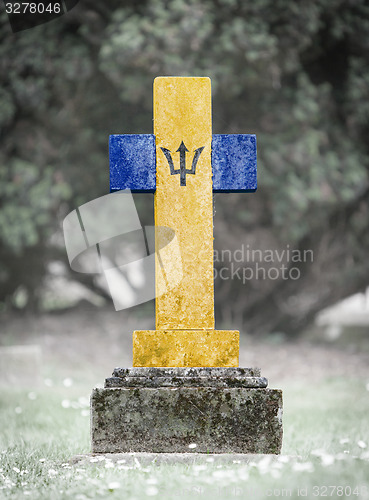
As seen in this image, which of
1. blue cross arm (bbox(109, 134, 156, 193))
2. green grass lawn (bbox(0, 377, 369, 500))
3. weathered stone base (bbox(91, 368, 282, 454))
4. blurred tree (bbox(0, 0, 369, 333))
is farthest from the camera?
blurred tree (bbox(0, 0, 369, 333))

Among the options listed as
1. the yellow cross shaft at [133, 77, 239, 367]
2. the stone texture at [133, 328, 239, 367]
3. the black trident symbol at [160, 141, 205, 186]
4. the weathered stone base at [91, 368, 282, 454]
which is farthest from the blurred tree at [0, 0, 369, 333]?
the weathered stone base at [91, 368, 282, 454]

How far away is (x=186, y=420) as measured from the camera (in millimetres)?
3309

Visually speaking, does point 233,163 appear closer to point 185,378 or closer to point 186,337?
point 186,337

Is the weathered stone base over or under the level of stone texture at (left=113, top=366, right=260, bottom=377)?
under

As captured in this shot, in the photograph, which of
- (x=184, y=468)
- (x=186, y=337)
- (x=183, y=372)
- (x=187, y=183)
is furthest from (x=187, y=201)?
(x=184, y=468)

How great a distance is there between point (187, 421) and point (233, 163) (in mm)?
1694

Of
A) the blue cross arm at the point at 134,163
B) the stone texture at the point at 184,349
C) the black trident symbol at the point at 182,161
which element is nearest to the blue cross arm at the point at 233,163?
the black trident symbol at the point at 182,161

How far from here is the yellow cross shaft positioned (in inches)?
141

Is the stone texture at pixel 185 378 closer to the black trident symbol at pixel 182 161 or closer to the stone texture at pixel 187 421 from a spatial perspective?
the stone texture at pixel 187 421

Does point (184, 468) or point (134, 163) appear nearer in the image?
point (184, 468)

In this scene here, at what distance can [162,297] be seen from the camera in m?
3.65

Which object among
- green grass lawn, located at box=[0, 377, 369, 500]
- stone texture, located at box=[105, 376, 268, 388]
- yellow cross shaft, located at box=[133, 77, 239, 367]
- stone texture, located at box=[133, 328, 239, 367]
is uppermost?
yellow cross shaft, located at box=[133, 77, 239, 367]

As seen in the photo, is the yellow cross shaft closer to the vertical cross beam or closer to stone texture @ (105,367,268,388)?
the vertical cross beam

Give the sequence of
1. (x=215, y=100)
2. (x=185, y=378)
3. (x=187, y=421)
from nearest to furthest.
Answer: (x=187, y=421) < (x=185, y=378) < (x=215, y=100)
